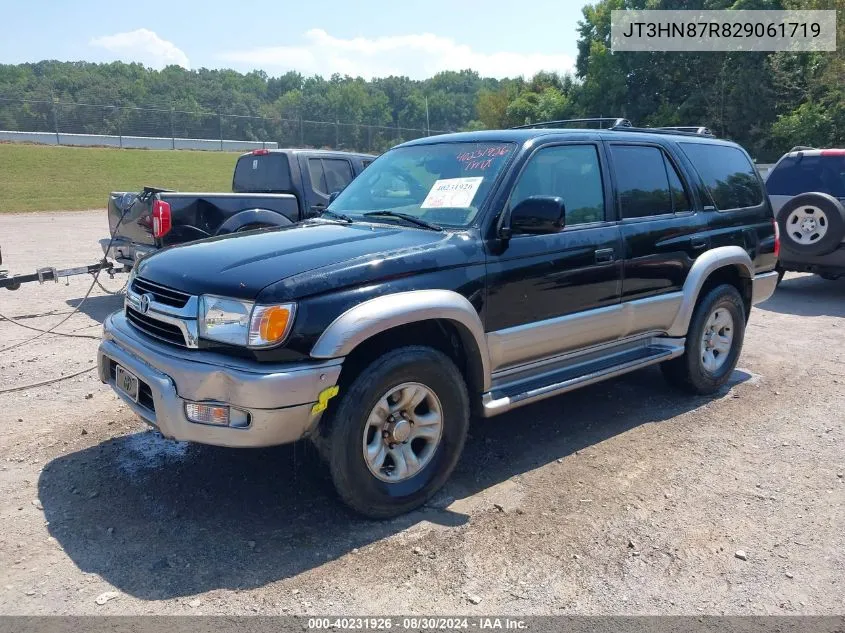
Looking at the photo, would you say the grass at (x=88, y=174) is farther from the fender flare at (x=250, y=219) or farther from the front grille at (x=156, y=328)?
the front grille at (x=156, y=328)

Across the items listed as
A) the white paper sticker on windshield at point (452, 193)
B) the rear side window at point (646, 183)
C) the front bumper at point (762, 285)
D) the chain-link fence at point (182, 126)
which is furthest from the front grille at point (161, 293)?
the chain-link fence at point (182, 126)

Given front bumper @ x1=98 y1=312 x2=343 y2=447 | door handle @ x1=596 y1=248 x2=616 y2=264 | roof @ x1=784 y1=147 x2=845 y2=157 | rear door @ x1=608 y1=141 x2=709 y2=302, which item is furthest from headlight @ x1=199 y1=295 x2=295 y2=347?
roof @ x1=784 y1=147 x2=845 y2=157

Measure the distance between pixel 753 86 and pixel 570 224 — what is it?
32037mm

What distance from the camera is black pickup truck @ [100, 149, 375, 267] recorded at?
314 inches

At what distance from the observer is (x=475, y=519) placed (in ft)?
12.4

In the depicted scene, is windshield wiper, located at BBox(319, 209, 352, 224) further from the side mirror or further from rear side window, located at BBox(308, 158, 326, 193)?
rear side window, located at BBox(308, 158, 326, 193)

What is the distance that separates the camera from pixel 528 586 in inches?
126

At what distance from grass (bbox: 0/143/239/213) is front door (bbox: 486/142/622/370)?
23.6m

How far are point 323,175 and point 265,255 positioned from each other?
20.6 feet

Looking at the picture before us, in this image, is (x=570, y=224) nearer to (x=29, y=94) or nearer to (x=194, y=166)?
(x=194, y=166)

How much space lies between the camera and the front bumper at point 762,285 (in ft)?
20.1

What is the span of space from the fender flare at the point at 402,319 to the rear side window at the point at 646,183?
66.7 inches

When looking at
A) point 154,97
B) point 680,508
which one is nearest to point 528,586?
point 680,508

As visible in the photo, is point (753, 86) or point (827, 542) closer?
point (827, 542)
